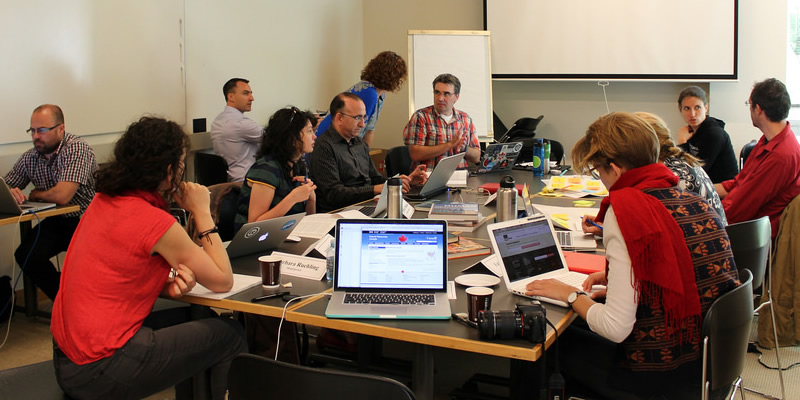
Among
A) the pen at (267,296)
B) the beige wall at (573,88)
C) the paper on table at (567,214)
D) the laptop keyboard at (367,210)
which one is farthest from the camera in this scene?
the beige wall at (573,88)

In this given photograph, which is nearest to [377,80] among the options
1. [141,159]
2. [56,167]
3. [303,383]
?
[56,167]

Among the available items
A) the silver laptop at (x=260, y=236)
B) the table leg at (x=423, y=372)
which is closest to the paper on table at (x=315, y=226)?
the silver laptop at (x=260, y=236)

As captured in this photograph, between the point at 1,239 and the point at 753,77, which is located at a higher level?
the point at 753,77

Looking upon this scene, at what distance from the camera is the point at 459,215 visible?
323cm

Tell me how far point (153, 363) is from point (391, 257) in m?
0.78

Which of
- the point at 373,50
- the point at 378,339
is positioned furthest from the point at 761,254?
the point at 373,50

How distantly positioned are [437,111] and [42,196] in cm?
251

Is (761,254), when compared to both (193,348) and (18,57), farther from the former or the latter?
(18,57)

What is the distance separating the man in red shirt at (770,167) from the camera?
11.3 ft

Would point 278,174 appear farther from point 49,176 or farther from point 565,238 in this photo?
point 49,176

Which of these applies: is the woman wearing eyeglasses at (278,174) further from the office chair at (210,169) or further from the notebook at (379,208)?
the office chair at (210,169)

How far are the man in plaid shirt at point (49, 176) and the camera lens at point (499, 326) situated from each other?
2.84 metres

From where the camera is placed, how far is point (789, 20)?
5770mm

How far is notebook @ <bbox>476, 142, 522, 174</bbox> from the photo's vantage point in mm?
4812
